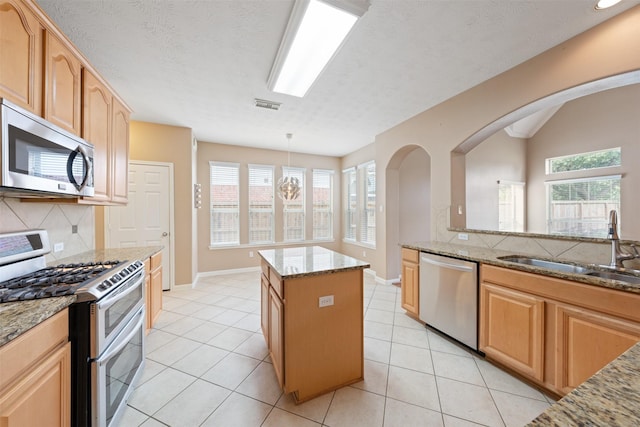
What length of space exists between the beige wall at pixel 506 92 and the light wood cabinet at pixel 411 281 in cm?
60

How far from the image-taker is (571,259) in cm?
203

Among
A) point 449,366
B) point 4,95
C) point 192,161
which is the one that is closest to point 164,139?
point 192,161

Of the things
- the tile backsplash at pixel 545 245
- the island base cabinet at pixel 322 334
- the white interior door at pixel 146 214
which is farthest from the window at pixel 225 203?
the tile backsplash at pixel 545 245

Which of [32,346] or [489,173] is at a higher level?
[489,173]

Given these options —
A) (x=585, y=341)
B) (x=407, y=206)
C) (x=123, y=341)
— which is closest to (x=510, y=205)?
(x=407, y=206)

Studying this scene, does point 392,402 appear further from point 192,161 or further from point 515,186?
point 515,186

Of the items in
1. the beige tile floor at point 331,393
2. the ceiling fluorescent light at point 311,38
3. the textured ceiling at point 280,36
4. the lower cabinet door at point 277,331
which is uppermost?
the textured ceiling at point 280,36

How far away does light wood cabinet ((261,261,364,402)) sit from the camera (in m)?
1.71

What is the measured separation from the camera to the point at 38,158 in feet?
4.59

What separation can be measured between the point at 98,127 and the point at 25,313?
1859mm

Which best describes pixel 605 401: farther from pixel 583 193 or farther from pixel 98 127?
pixel 583 193

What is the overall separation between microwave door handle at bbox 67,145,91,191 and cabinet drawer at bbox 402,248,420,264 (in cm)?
322

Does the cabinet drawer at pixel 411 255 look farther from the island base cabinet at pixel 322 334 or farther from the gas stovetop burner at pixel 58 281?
the gas stovetop burner at pixel 58 281

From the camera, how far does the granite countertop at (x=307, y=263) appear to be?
173cm
